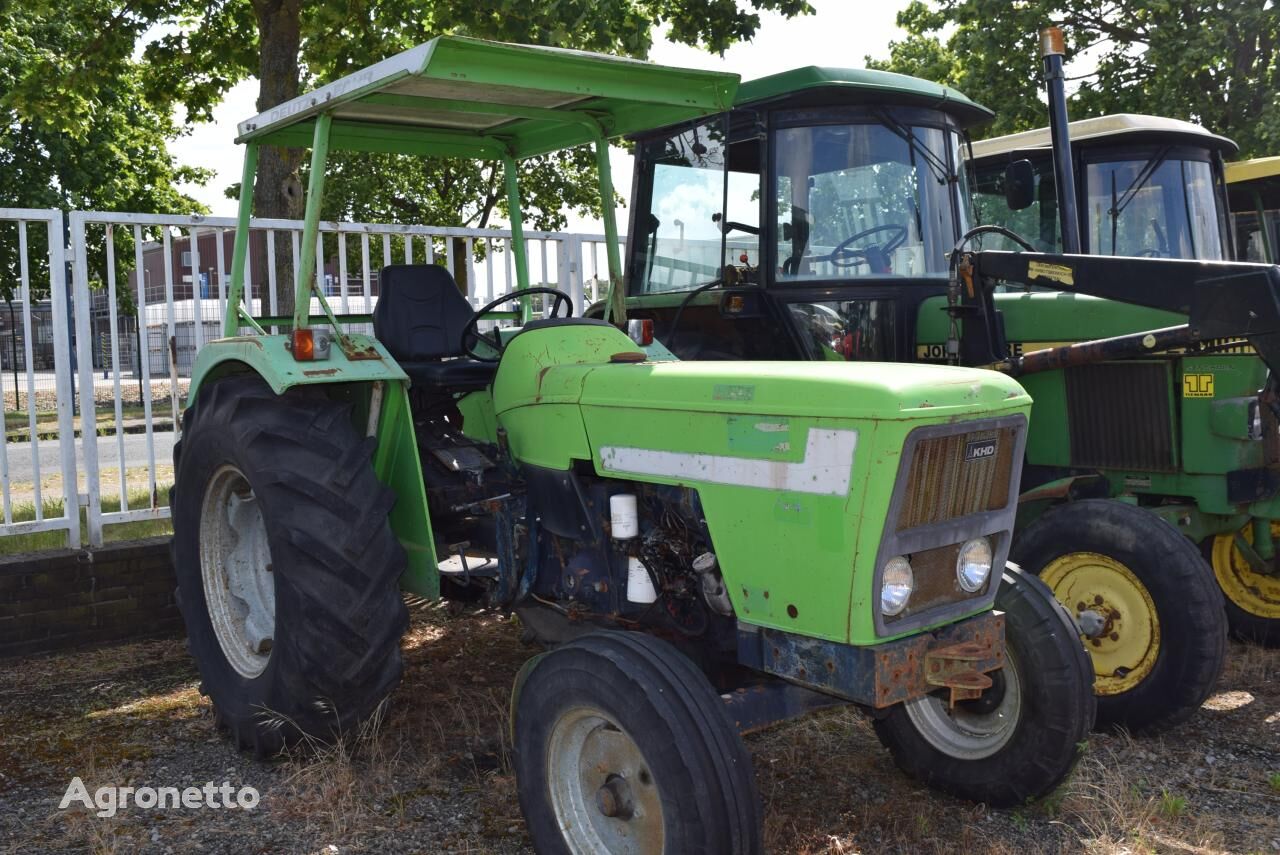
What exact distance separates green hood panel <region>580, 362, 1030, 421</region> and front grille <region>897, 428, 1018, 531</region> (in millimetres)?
89

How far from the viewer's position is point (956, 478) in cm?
279

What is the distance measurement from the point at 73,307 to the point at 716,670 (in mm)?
3883

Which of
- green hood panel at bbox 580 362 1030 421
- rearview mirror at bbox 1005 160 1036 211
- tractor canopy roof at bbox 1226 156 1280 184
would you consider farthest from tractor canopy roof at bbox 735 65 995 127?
tractor canopy roof at bbox 1226 156 1280 184

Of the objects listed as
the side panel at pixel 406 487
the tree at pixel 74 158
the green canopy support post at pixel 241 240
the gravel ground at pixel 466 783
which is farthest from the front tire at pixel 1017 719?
the tree at pixel 74 158

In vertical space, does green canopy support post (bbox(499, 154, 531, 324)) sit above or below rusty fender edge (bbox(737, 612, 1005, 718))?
above

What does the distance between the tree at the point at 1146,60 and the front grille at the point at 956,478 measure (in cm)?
1258

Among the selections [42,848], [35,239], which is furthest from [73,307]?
[35,239]

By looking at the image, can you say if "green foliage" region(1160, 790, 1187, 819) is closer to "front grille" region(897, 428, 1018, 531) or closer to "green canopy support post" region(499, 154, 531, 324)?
"front grille" region(897, 428, 1018, 531)

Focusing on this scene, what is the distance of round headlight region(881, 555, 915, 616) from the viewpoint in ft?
8.75

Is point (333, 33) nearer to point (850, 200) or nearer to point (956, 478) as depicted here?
point (850, 200)

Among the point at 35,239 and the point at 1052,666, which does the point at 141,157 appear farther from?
the point at 1052,666

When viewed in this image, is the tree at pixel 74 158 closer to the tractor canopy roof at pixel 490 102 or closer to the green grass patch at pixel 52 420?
the green grass patch at pixel 52 420

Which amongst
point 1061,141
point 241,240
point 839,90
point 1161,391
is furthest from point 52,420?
point 1161,391

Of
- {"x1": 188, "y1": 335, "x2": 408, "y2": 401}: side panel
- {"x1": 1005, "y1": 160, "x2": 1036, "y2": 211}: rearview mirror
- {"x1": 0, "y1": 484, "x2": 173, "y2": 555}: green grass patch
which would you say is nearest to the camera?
{"x1": 188, "y1": 335, "x2": 408, "y2": 401}: side panel
